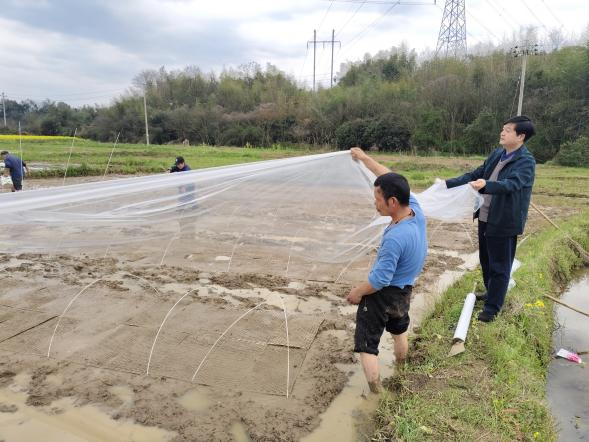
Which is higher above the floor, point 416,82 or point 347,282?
point 416,82

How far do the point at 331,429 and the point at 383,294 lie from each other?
0.95 m

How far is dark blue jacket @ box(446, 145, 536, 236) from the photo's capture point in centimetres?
319

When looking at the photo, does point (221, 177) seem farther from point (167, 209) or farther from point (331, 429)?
point (331, 429)

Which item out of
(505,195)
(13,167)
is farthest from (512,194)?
(13,167)

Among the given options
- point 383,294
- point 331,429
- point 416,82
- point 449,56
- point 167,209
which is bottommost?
point 331,429

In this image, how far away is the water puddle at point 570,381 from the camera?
298 cm

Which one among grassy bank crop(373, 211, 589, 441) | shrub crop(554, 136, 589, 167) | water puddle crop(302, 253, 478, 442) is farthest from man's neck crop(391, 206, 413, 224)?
shrub crop(554, 136, 589, 167)

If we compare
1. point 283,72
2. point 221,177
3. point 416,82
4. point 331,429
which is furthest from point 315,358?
point 283,72

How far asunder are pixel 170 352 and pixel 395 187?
236 cm

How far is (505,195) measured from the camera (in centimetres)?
334

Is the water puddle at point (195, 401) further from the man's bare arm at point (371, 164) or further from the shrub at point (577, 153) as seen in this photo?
the shrub at point (577, 153)

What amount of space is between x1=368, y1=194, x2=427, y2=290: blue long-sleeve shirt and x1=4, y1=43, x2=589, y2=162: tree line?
24.0 m

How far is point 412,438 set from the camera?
2383mm

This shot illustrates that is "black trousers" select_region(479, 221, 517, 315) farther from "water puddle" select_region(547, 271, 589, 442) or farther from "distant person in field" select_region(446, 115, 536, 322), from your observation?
"water puddle" select_region(547, 271, 589, 442)
